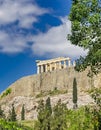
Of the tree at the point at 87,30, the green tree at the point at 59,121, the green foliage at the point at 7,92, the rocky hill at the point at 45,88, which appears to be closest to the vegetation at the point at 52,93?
the rocky hill at the point at 45,88

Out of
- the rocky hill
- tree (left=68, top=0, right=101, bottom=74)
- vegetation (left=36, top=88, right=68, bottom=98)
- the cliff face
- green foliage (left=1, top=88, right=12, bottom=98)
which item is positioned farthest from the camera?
green foliage (left=1, top=88, right=12, bottom=98)

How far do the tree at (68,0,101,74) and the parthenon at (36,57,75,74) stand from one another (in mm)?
121654

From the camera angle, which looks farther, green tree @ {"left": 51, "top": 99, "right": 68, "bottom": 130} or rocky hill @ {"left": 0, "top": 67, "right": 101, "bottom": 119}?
rocky hill @ {"left": 0, "top": 67, "right": 101, "bottom": 119}

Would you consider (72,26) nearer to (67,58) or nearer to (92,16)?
(92,16)

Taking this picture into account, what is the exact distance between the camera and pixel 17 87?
158 m

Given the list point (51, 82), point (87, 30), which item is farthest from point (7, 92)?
point (87, 30)

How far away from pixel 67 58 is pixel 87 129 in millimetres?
106165

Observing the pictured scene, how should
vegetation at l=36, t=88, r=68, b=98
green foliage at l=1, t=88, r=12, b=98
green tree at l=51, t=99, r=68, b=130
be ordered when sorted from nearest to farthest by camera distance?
green tree at l=51, t=99, r=68, b=130 < vegetation at l=36, t=88, r=68, b=98 < green foliage at l=1, t=88, r=12, b=98

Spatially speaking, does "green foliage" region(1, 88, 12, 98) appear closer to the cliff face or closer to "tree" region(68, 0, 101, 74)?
the cliff face

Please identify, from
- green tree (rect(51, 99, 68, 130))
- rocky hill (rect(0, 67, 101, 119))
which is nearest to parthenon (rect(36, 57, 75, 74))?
rocky hill (rect(0, 67, 101, 119))

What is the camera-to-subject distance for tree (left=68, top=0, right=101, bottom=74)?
30.3 metres

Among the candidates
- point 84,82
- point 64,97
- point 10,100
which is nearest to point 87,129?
point 64,97

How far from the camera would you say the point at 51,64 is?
525ft

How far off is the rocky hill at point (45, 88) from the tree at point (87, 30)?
90.9 metres
